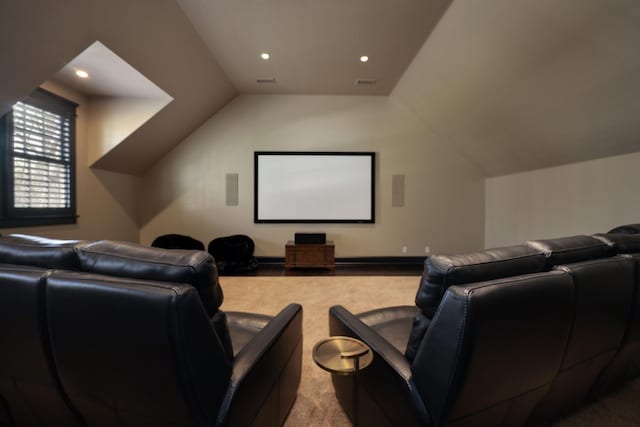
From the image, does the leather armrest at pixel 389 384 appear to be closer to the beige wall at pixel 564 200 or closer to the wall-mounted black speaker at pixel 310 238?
the wall-mounted black speaker at pixel 310 238

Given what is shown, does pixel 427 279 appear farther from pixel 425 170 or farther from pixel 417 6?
pixel 425 170

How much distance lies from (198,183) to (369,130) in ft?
11.4

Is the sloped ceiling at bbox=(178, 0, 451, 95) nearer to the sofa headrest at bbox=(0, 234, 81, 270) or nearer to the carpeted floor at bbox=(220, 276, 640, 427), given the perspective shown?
the sofa headrest at bbox=(0, 234, 81, 270)

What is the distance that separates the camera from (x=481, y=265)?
952 millimetres

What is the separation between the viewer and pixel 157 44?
9.69 feet

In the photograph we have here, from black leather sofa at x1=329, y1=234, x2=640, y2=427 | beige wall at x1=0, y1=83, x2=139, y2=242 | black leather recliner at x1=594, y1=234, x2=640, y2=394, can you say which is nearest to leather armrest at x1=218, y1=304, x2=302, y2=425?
black leather sofa at x1=329, y1=234, x2=640, y2=427

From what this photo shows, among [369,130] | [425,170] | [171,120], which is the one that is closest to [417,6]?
[369,130]

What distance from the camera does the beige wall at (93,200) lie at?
138 inches

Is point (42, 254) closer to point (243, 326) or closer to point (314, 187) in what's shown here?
point (243, 326)

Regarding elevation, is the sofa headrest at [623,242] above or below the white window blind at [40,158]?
below

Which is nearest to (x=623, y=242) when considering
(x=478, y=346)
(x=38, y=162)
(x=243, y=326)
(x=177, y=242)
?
(x=478, y=346)

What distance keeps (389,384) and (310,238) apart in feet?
11.8

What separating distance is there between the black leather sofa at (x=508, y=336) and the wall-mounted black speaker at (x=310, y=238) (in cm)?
321

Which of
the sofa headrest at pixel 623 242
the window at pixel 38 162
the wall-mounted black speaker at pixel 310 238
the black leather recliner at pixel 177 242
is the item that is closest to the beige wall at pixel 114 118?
the window at pixel 38 162
